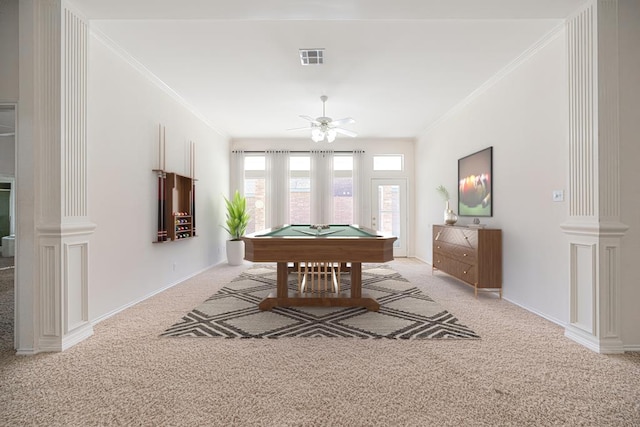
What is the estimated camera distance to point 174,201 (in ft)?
16.4

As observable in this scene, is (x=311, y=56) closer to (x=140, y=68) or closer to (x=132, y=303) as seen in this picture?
(x=140, y=68)

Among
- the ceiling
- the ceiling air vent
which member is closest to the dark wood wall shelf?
the ceiling

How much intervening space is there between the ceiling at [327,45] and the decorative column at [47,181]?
41cm

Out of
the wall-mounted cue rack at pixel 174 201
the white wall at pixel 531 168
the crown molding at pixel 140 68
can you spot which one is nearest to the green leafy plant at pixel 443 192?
the white wall at pixel 531 168

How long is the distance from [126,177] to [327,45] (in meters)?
2.78

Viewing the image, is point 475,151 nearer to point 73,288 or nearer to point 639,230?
point 639,230

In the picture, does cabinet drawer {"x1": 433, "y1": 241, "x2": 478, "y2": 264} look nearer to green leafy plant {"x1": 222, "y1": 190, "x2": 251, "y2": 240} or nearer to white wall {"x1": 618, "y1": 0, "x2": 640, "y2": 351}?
white wall {"x1": 618, "y1": 0, "x2": 640, "y2": 351}

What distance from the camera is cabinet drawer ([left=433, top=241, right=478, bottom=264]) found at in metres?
4.37

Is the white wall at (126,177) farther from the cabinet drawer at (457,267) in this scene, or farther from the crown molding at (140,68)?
the cabinet drawer at (457,267)

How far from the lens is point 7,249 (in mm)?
7312

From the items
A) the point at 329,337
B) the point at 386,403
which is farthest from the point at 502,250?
the point at 386,403

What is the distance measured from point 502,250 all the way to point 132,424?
14.1 feet

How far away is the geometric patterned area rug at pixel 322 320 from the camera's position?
297cm

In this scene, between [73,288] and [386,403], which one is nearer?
[386,403]
